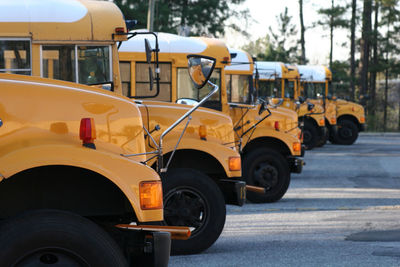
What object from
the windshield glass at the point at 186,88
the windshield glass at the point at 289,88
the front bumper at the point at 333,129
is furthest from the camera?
the front bumper at the point at 333,129

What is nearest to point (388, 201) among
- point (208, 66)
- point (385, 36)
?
point (208, 66)

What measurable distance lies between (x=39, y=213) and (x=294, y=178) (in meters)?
13.3

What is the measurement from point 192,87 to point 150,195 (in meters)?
8.61

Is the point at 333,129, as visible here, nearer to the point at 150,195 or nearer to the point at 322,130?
the point at 322,130

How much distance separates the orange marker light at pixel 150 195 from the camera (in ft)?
14.4

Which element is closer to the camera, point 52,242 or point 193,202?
point 52,242

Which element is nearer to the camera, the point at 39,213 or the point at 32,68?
the point at 39,213

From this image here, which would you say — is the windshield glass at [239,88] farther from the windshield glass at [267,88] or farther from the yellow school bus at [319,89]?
the yellow school bus at [319,89]

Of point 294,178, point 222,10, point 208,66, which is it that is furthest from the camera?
point 222,10

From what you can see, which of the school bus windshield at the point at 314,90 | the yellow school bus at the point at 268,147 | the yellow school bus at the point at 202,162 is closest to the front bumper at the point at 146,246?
the yellow school bus at the point at 202,162

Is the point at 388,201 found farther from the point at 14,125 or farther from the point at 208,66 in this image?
the point at 14,125

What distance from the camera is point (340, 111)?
29.1 metres

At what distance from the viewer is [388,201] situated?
12.5m

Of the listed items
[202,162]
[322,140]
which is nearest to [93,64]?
[202,162]
